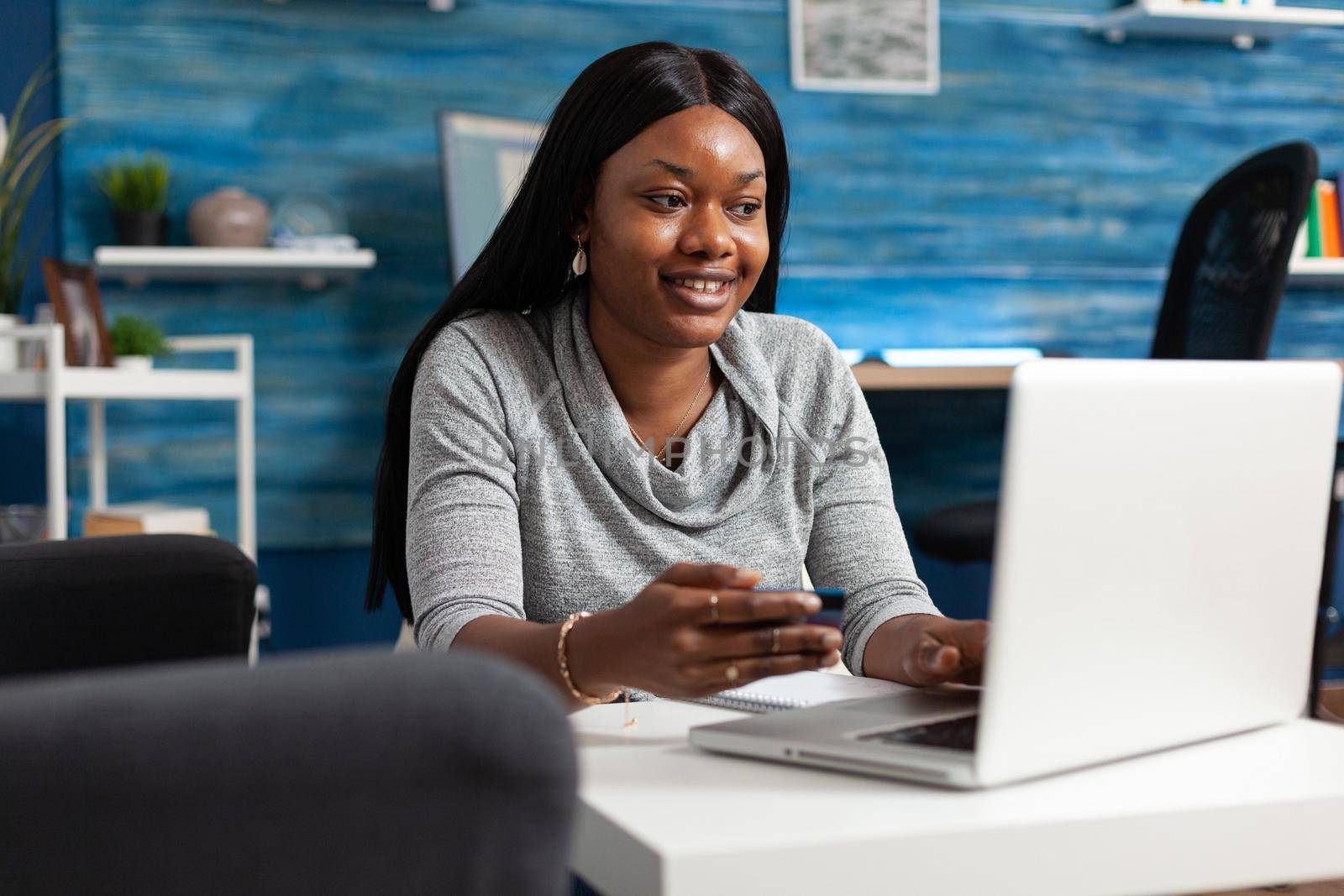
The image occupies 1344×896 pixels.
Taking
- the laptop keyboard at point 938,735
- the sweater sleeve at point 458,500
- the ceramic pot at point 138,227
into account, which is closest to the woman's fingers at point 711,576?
the laptop keyboard at point 938,735

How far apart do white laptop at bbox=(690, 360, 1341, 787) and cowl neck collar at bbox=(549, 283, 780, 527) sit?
502 mm

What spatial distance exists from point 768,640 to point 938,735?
11 cm

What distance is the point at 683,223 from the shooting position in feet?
4.25

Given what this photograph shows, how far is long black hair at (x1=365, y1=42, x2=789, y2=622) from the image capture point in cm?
131

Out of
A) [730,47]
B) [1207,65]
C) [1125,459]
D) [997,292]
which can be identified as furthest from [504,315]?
[1207,65]

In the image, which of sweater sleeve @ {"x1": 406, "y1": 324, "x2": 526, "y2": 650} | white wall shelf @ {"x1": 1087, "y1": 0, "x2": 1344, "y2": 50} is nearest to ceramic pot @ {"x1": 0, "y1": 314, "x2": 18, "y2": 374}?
sweater sleeve @ {"x1": 406, "y1": 324, "x2": 526, "y2": 650}

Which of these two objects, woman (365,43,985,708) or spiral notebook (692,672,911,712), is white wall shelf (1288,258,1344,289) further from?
spiral notebook (692,672,911,712)

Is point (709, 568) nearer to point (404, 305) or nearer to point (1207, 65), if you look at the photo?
point (404, 305)

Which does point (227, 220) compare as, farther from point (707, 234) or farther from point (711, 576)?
point (711, 576)

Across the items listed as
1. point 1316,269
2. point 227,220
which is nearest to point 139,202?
point 227,220

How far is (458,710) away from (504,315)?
1.01 m

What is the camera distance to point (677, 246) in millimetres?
1294

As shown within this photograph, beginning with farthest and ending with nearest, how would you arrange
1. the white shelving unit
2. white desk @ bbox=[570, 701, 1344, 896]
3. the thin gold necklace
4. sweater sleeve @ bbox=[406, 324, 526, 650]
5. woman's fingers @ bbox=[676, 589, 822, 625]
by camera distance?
the white shelving unit < the thin gold necklace < sweater sleeve @ bbox=[406, 324, 526, 650] < woman's fingers @ bbox=[676, 589, 822, 625] < white desk @ bbox=[570, 701, 1344, 896]

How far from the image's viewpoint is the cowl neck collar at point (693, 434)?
4.26 feet
